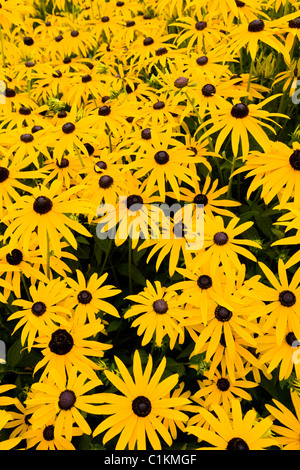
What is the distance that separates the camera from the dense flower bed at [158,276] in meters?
1.45

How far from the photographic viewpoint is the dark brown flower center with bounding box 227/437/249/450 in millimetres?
1253

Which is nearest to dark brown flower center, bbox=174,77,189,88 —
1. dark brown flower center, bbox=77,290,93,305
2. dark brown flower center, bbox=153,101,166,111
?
dark brown flower center, bbox=153,101,166,111

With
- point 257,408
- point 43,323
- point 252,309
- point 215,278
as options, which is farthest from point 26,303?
point 257,408

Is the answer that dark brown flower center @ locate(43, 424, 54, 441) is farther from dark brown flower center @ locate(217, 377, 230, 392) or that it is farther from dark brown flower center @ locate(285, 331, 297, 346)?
dark brown flower center @ locate(285, 331, 297, 346)

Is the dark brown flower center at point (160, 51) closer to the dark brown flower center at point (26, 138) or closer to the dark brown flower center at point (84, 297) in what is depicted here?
the dark brown flower center at point (26, 138)

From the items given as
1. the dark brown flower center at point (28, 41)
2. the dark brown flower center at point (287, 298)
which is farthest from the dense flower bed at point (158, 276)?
the dark brown flower center at point (28, 41)

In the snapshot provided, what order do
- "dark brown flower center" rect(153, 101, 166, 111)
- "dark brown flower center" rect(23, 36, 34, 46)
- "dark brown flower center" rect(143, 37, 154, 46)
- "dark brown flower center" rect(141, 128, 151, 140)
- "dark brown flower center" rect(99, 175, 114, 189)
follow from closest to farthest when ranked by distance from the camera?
"dark brown flower center" rect(99, 175, 114, 189) < "dark brown flower center" rect(141, 128, 151, 140) < "dark brown flower center" rect(153, 101, 166, 111) < "dark brown flower center" rect(143, 37, 154, 46) < "dark brown flower center" rect(23, 36, 34, 46)

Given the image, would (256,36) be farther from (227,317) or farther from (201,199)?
(227,317)

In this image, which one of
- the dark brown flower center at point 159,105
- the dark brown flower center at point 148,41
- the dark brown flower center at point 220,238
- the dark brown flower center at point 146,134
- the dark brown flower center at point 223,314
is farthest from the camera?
the dark brown flower center at point 148,41

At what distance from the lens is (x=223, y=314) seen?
5.26ft

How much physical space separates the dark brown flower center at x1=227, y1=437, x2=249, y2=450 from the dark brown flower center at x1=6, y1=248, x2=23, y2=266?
1.20m

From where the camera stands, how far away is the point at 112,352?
1.99 m

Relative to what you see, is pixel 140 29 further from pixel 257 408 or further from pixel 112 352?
pixel 257 408
